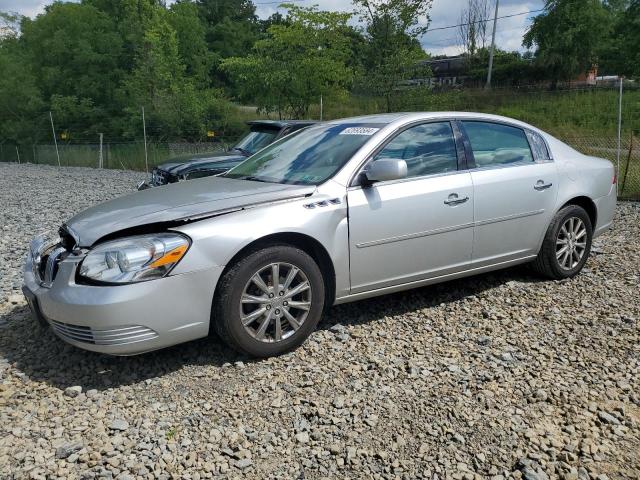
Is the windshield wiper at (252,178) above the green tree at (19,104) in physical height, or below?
below

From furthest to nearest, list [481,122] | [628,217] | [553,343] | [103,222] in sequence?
[628,217] → [481,122] → [553,343] → [103,222]

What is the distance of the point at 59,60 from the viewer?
116ft

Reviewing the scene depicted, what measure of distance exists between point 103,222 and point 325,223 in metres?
1.38

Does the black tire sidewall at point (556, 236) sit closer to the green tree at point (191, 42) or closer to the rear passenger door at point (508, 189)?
the rear passenger door at point (508, 189)

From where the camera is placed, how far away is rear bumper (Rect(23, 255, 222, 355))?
307cm

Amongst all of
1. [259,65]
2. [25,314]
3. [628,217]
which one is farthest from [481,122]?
[259,65]

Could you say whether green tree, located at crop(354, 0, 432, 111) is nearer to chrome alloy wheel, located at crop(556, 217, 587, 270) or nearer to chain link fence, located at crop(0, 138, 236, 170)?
chain link fence, located at crop(0, 138, 236, 170)

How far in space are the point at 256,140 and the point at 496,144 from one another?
19.2 ft

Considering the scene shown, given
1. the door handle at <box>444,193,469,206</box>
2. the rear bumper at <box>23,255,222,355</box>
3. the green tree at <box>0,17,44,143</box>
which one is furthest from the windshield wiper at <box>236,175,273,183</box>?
the green tree at <box>0,17,44,143</box>

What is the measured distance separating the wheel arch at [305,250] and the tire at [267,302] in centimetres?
4

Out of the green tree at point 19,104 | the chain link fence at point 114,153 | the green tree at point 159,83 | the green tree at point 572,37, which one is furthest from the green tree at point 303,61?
the green tree at point 572,37

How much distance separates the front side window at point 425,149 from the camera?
4.16 m

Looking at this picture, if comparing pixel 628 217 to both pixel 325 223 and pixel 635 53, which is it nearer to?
pixel 325 223

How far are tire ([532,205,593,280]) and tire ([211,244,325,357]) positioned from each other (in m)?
2.33
